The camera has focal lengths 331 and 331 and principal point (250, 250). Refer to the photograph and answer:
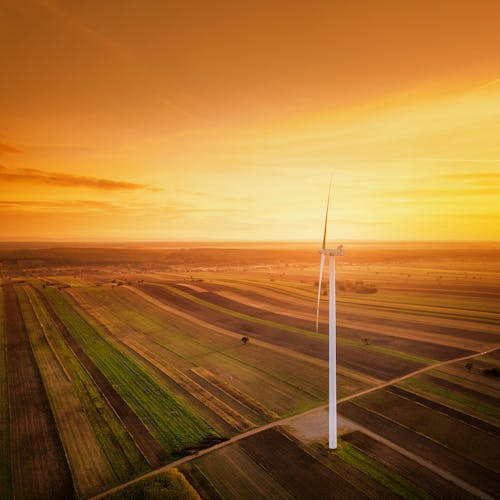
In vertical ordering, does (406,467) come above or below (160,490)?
below

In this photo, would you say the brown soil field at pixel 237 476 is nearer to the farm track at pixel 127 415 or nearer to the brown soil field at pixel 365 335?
the farm track at pixel 127 415

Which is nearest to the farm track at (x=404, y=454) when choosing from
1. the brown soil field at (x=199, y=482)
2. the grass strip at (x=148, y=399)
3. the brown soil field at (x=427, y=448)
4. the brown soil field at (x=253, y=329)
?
the brown soil field at (x=427, y=448)

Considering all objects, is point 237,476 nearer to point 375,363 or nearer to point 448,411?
point 448,411

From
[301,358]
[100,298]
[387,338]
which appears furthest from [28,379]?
[387,338]

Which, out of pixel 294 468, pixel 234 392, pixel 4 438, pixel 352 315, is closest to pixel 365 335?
pixel 352 315

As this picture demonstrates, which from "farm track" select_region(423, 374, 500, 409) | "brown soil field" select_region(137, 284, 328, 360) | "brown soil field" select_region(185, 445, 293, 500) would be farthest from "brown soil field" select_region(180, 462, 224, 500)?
"farm track" select_region(423, 374, 500, 409)

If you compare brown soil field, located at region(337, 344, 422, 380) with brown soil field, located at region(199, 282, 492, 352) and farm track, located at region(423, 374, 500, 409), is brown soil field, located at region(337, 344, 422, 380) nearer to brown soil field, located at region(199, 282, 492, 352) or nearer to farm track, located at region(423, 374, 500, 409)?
farm track, located at region(423, 374, 500, 409)
